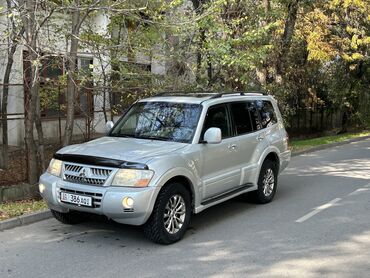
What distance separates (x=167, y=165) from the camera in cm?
596

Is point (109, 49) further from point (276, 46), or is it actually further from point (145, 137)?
point (276, 46)

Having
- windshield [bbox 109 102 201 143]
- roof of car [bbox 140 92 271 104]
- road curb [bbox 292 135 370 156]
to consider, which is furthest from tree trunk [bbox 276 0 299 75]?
windshield [bbox 109 102 201 143]

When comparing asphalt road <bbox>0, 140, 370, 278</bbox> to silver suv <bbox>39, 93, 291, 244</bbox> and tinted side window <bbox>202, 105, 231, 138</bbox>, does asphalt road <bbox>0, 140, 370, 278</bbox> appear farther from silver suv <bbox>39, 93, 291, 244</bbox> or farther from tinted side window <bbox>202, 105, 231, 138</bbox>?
tinted side window <bbox>202, 105, 231, 138</bbox>

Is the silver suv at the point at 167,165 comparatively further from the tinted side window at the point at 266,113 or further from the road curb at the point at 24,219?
the road curb at the point at 24,219

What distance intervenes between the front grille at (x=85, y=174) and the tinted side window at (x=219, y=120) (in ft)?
5.56

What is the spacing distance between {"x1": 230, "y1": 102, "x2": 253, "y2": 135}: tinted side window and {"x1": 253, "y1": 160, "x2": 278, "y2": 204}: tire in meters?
0.80

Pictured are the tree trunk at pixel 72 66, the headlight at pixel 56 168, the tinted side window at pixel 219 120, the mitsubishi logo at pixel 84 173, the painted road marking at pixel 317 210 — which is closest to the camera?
the mitsubishi logo at pixel 84 173

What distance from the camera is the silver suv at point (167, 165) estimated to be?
5.78 m

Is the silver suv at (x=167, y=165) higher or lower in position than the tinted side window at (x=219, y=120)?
lower

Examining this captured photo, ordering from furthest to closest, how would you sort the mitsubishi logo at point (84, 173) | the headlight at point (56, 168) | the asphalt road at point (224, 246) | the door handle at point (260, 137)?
the door handle at point (260, 137) < the headlight at point (56, 168) < the mitsubishi logo at point (84, 173) < the asphalt road at point (224, 246)

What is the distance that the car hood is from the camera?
598 centimetres

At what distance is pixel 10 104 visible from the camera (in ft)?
44.7

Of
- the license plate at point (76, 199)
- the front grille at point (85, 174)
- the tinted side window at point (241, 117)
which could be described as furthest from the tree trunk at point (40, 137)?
the tinted side window at point (241, 117)

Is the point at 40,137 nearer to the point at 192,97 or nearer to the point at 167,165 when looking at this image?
the point at 192,97
